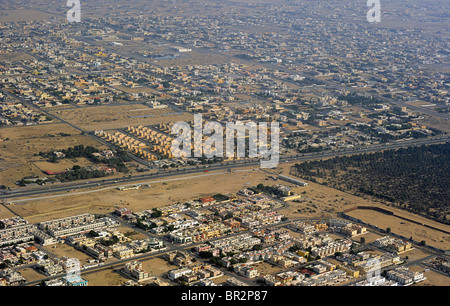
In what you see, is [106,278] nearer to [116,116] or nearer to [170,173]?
[170,173]

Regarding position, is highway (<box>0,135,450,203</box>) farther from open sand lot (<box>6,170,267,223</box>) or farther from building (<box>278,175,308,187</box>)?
building (<box>278,175,308,187</box>)

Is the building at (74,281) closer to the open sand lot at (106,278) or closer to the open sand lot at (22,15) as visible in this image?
the open sand lot at (106,278)

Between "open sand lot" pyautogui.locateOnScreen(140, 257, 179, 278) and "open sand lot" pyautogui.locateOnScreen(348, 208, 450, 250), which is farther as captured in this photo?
"open sand lot" pyautogui.locateOnScreen(348, 208, 450, 250)

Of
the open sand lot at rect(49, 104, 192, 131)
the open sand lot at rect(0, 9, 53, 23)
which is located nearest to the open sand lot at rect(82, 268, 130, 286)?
the open sand lot at rect(49, 104, 192, 131)

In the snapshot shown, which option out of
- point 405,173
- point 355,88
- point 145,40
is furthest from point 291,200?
point 145,40

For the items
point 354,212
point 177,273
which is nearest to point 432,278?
point 354,212

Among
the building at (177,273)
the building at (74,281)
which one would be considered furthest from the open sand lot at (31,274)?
the building at (177,273)
